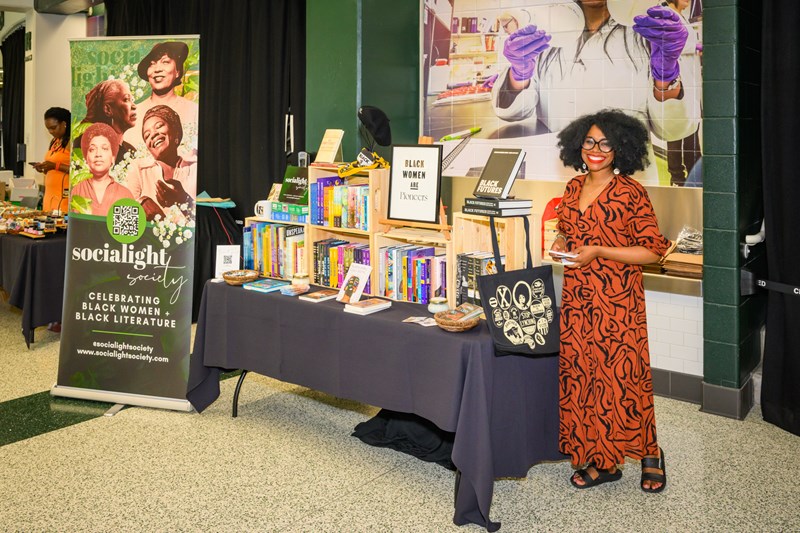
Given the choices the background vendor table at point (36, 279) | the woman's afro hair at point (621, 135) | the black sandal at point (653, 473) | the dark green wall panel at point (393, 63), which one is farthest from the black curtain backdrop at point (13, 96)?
the black sandal at point (653, 473)

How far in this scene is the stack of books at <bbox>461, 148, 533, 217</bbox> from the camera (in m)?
3.27

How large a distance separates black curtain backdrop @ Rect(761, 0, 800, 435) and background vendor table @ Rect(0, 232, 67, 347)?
485cm

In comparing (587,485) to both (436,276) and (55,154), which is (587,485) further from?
(55,154)

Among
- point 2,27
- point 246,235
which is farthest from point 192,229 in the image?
point 2,27

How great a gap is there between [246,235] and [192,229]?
1.03 ft

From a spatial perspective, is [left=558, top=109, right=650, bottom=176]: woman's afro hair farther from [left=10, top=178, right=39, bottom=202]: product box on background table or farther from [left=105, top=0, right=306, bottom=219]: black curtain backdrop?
[left=10, top=178, right=39, bottom=202]: product box on background table

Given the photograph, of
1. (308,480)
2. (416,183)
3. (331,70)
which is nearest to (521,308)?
(416,183)

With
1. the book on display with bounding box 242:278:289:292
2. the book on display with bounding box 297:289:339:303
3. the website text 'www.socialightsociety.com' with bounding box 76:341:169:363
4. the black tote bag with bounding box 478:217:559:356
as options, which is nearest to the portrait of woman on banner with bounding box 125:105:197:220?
the book on display with bounding box 242:278:289:292

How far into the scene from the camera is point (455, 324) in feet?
10.4

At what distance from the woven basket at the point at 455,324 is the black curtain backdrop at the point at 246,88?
358 centimetres

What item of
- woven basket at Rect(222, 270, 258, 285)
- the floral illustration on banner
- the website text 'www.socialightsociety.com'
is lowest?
the website text 'www.socialightsociety.com'

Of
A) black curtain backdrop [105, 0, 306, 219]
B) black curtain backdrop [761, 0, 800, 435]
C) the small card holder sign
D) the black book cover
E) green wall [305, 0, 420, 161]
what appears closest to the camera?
the black book cover

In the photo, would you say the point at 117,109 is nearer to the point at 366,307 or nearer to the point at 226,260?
the point at 226,260

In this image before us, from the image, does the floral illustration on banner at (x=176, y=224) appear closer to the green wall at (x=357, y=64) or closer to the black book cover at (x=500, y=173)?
the green wall at (x=357, y=64)
